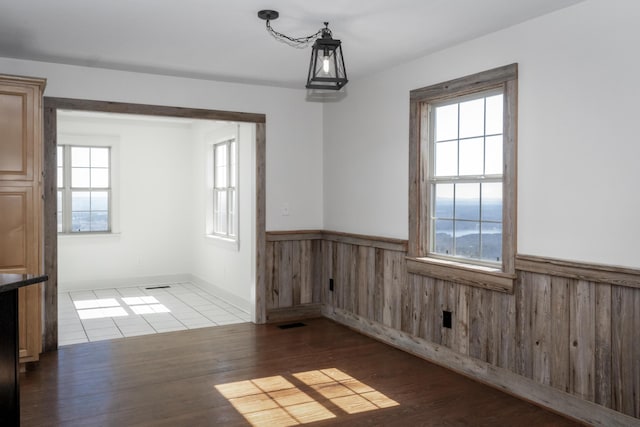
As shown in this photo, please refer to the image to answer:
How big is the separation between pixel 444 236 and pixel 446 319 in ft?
2.26

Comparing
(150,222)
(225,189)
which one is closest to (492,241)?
(225,189)

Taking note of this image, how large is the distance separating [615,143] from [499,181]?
0.91 meters

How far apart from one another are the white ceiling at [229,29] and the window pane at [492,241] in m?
1.44

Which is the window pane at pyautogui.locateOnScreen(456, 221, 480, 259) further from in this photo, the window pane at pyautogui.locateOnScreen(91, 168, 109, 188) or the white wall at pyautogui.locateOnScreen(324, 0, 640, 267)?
the window pane at pyautogui.locateOnScreen(91, 168, 109, 188)

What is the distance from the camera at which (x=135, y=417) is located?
10.7 feet

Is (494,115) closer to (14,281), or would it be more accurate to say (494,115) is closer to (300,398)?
(300,398)

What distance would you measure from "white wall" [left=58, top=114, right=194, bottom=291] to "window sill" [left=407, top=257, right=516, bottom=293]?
4759 mm

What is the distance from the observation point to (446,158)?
437 cm

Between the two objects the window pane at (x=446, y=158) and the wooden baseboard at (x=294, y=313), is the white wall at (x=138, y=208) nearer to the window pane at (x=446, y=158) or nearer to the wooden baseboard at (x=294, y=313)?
the wooden baseboard at (x=294, y=313)

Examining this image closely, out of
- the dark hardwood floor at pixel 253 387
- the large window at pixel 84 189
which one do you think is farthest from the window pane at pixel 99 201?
the dark hardwood floor at pixel 253 387

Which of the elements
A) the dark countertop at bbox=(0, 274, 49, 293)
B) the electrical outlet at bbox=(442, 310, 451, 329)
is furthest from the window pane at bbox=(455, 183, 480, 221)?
the dark countertop at bbox=(0, 274, 49, 293)

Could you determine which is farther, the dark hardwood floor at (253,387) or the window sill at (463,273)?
the window sill at (463,273)

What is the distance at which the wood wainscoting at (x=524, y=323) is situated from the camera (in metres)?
3.05

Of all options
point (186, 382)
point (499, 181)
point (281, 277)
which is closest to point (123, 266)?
point (281, 277)
